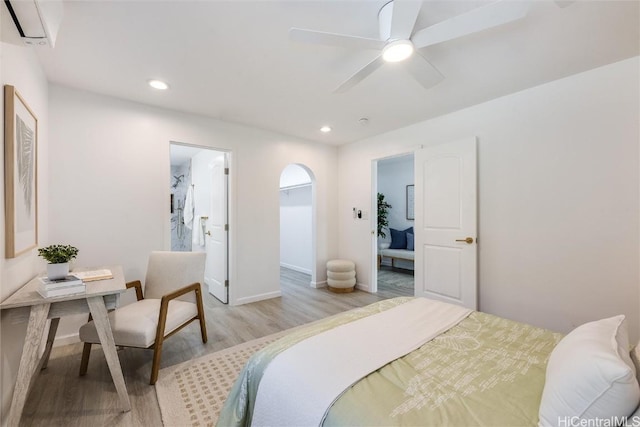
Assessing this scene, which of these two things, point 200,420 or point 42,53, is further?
point 42,53

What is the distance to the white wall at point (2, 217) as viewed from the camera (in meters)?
1.45

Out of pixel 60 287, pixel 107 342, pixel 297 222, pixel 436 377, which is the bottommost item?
pixel 107 342

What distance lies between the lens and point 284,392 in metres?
1.05

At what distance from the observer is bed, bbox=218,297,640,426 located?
778mm

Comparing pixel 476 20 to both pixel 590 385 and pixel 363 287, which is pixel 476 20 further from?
pixel 363 287

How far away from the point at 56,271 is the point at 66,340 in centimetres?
131

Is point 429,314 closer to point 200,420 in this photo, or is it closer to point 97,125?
point 200,420

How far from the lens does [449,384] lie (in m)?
1.03

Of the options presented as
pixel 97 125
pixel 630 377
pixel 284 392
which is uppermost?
pixel 97 125

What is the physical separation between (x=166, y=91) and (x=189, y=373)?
2.53 metres

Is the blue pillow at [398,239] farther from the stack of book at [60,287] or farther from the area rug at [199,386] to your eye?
the stack of book at [60,287]

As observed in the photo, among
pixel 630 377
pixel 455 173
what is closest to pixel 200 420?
pixel 630 377

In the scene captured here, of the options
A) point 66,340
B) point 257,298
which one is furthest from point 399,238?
point 66,340

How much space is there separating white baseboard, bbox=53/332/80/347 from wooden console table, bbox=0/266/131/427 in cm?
99
